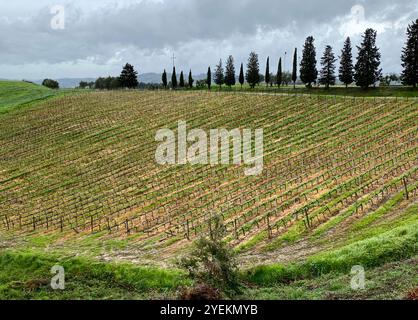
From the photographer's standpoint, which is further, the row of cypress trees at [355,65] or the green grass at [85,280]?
the row of cypress trees at [355,65]

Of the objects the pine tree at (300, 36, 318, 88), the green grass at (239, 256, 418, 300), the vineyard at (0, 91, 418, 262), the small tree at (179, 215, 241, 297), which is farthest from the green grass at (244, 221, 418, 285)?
the pine tree at (300, 36, 318, 88)

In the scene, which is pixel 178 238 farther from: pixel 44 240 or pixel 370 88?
pixel 370 88

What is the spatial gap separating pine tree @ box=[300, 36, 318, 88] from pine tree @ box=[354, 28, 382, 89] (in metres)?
11.9

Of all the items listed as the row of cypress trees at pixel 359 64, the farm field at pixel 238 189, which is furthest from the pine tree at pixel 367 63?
the farm field at pixel 238 189

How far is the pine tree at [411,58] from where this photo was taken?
266 ft

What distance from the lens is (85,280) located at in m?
25.5

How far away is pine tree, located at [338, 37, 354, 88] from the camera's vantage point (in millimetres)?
96088

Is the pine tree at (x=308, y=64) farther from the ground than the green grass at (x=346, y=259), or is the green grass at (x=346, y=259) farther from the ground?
the pine tree at (x=308, y=64)

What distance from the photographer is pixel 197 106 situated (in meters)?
78.7

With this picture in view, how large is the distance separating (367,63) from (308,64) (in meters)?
15.4

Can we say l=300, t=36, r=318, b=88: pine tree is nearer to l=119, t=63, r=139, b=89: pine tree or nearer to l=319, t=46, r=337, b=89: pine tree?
l=319, t=46, r=337, b=89: pine tree

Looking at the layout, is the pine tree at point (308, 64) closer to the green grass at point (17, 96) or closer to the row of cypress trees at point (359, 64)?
the row of cypress trees at point (359, 64)

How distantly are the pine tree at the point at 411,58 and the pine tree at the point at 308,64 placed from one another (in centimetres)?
2105

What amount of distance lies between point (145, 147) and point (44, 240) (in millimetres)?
26680
